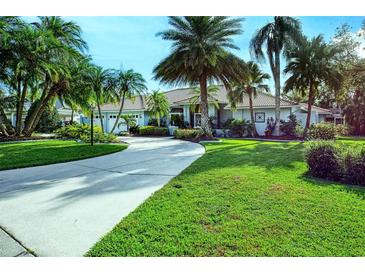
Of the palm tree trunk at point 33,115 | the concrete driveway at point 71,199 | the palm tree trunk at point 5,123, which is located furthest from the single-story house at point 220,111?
the concrete driveway at point 71,199

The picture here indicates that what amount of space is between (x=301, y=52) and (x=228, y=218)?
61.8ft

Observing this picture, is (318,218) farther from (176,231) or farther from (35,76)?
(35,76)

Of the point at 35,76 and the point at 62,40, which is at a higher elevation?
the point at 62,40

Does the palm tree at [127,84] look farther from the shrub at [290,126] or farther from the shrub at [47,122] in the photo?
the shrub at [47,122]

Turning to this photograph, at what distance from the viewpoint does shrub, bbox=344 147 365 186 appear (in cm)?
600

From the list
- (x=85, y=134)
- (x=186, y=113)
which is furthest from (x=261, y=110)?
(x=85, y=134)

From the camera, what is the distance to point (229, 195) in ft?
16.4

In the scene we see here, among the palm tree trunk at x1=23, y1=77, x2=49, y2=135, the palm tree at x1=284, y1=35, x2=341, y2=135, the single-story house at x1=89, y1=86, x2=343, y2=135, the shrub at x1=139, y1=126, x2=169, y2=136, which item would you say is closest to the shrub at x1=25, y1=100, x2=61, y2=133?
the single-story house at x1=89, y1=86, x2=343, y2=135

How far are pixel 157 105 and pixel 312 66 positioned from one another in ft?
43.1

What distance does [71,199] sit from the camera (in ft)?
16.3

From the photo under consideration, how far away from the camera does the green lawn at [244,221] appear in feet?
10.5

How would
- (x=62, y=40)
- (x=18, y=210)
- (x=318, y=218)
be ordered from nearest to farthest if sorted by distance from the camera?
(x=318, y=218)
(x=18, y=210)
(x=62, y=40)
